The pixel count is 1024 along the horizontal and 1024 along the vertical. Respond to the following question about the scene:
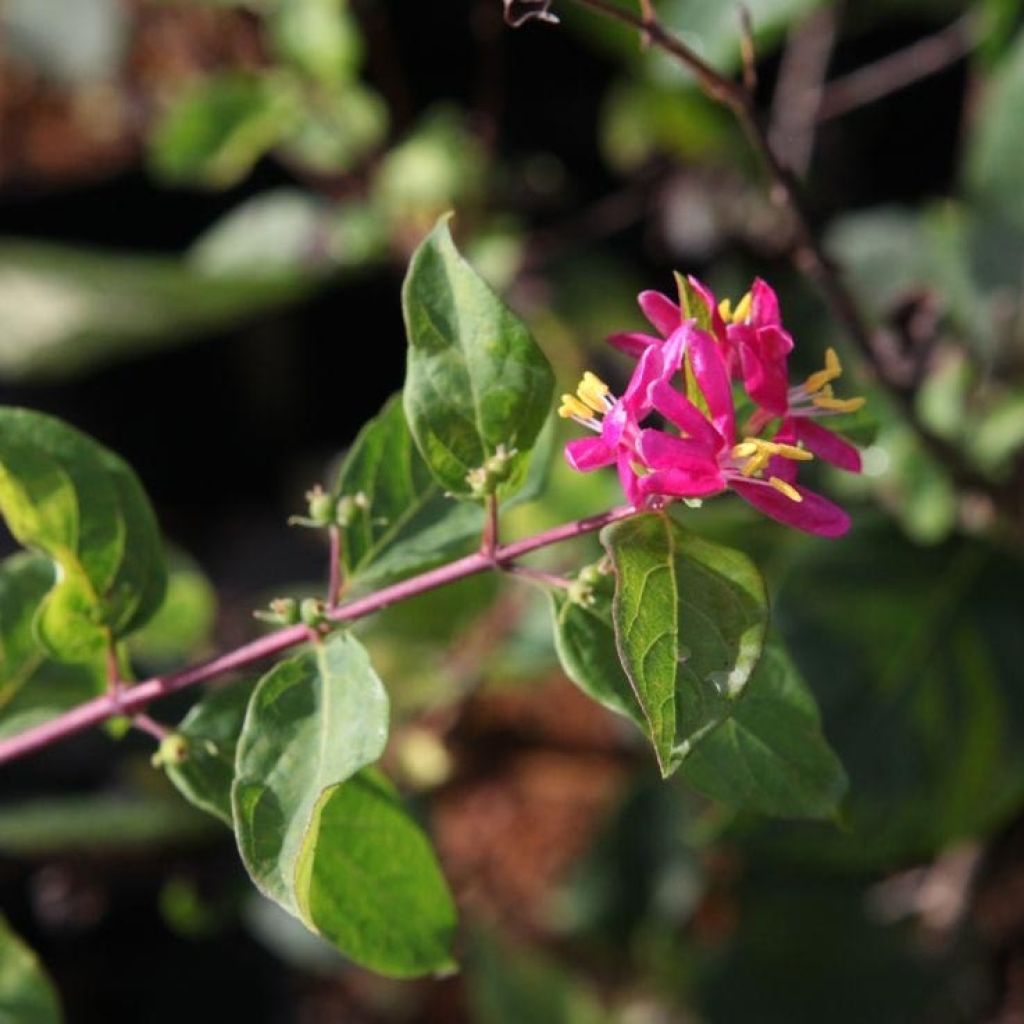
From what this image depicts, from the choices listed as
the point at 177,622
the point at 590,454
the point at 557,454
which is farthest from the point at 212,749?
the point at 557,454

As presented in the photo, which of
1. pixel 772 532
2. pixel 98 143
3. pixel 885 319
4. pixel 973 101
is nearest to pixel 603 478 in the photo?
pixel 772 532

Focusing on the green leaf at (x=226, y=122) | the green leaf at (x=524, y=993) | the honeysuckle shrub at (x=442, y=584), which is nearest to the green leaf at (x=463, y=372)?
the honeysuckle shrub at (x=442, y=584)

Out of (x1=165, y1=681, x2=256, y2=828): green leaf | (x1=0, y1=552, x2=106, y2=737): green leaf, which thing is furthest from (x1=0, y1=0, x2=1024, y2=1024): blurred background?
(x1=165, y1=681, x2=256, y2=828): green leaf

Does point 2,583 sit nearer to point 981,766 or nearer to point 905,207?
point 981,766

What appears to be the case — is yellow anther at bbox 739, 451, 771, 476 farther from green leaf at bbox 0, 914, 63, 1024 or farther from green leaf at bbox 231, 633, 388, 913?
green leaf at bbox 0, 914, 63, 1024

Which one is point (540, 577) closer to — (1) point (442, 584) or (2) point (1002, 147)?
(1) point (442, 584)

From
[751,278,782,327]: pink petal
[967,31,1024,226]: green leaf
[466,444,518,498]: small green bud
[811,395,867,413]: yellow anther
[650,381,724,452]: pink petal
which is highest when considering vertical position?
[751,278,782,327]: pink petal
